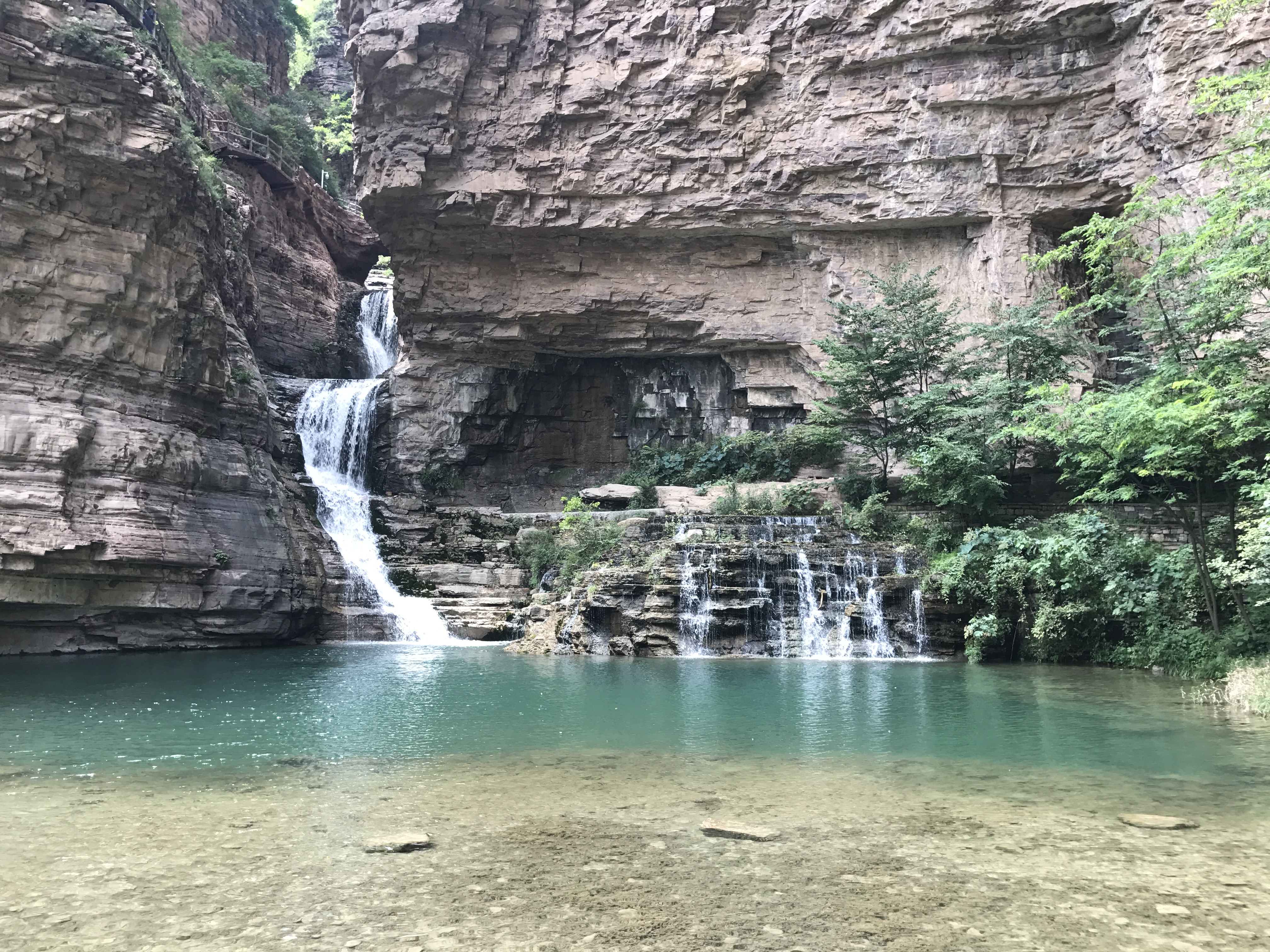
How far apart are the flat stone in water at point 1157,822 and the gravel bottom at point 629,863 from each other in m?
0.07

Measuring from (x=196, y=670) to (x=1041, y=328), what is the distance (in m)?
17.4

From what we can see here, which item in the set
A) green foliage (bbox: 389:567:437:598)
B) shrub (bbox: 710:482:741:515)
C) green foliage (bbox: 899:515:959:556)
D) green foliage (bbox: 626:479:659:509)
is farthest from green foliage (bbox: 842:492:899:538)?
→ green foliage (bbox: 389:567:437:598)

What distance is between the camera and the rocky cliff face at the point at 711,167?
2316 centimetres

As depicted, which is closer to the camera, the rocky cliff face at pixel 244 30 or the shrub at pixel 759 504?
the shrub at pixel 759 504

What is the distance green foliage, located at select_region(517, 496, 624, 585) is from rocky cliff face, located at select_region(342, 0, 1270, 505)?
25.6 feet

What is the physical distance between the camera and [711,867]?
412 centimetres

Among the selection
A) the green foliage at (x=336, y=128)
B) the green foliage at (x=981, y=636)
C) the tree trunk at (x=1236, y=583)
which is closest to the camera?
the tree trunk at (x=1236, y=583)

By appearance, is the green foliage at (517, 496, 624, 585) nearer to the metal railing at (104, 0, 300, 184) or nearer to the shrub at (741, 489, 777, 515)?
the shrub at (741, 489, 777, 515)

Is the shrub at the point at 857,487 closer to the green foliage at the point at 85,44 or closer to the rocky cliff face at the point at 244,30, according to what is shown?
the green foliage at the point at 85,44

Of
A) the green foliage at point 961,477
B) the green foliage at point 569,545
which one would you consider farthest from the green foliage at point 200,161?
the green foliage at point 961,477

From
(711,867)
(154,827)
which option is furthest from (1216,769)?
(154,827)

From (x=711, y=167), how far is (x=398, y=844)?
23.6 meters

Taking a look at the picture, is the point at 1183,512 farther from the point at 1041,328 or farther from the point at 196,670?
A: the point at 196,670

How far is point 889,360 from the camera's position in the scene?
2141cm
